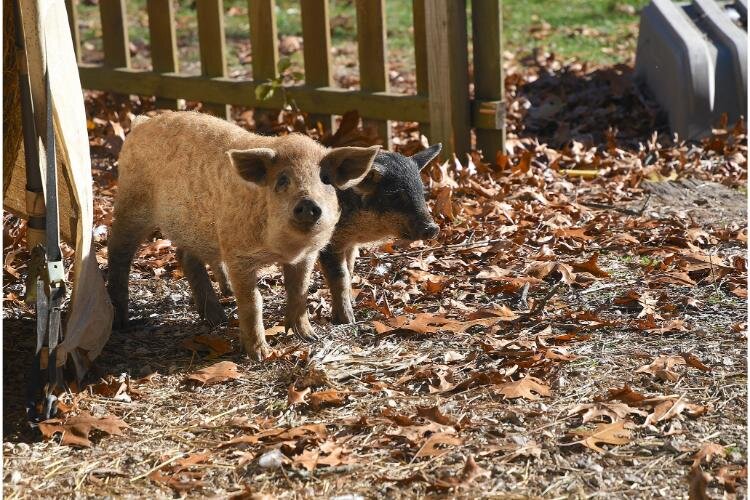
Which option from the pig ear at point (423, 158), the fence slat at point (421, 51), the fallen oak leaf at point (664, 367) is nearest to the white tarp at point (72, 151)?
the pig ear at point (423, 158)

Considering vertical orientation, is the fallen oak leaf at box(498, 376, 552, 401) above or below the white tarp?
below

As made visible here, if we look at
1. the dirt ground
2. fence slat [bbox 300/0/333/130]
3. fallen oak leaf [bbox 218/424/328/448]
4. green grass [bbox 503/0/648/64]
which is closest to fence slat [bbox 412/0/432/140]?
the dirt ground

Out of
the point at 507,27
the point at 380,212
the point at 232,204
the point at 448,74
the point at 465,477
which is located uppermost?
the point at 507,27

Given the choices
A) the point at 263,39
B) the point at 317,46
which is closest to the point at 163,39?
the point at 263,39

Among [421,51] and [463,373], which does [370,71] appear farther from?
[463,373]

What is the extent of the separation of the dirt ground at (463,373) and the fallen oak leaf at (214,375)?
14 mm

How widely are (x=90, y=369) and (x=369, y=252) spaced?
2.11m

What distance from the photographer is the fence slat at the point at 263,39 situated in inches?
324

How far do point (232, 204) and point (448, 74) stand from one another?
3015 millimetres

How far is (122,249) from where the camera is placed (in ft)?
17.7

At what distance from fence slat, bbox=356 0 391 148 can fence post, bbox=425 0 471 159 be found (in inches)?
15.6

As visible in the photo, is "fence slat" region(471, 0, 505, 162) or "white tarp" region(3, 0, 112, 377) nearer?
"white tarp" region(3, 0, 112, 377)

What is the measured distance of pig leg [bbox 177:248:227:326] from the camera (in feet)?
17.6

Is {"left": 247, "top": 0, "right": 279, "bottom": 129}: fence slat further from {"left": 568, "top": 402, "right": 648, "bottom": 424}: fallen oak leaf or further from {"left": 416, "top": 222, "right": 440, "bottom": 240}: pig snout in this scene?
{"left": 568, "top": 402, "right": 648, "bottom": 424}: fallen oak leaf
